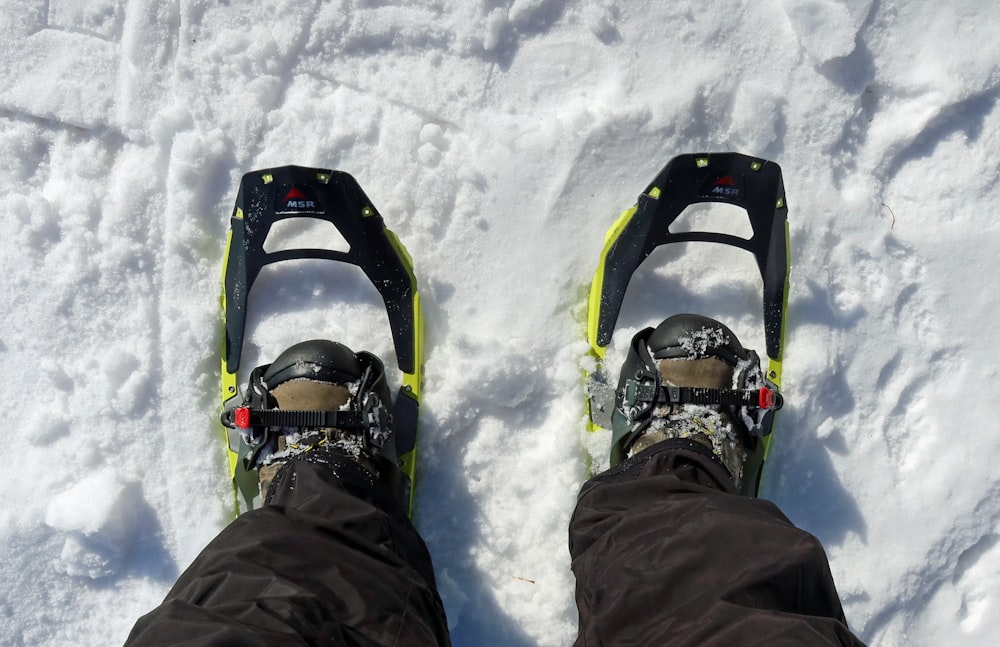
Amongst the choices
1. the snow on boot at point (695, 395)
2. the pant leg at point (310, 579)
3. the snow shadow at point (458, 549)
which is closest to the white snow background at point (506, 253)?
the snow shadow at point (458, 549)

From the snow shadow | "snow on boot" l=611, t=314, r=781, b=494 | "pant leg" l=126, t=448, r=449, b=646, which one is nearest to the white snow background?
the snow shadow

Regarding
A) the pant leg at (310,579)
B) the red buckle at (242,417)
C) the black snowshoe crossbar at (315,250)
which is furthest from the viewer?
the black snowshoe crossbar at (315,250)

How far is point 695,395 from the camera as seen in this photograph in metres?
1.77

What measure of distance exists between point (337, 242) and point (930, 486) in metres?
1.73

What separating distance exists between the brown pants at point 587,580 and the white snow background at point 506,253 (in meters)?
0.47

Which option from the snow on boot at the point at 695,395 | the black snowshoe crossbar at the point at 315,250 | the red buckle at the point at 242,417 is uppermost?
the black snowshoe crossbar at the point at 315,250

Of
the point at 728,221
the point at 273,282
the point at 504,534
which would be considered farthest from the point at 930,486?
the point at 273,282

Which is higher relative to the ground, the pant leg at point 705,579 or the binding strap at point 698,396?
the binding strap at point 698,396

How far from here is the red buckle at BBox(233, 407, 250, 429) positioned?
170 centimetres

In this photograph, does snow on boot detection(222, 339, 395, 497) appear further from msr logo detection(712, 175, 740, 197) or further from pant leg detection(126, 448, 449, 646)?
msr logo detection(712, 175, 740, 197)

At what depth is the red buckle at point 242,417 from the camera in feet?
5.56

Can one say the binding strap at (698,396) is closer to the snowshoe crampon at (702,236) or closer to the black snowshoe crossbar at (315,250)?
the snowshoe crampon at (702,236)

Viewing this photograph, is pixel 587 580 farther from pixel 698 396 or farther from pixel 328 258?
pixel 328 258

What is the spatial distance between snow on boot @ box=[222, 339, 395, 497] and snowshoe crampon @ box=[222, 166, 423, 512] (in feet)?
0.28
